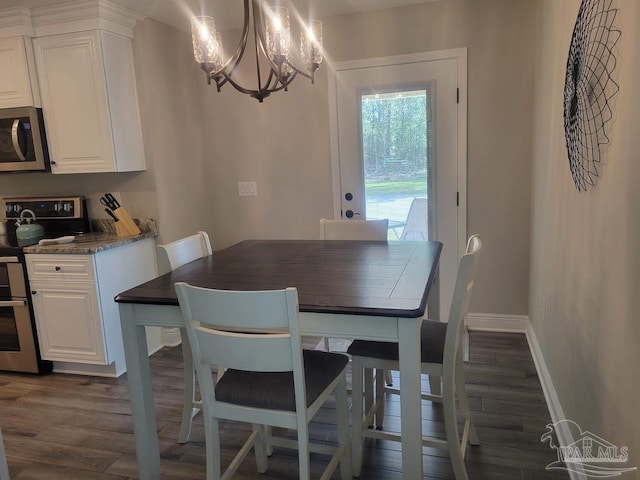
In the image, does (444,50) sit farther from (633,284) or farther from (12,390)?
(12,390)

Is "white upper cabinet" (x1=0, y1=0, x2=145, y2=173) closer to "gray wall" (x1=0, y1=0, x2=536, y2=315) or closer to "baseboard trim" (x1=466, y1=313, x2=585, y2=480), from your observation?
"gray wall" (x1=0, y1=0, x2=536, y2=315)

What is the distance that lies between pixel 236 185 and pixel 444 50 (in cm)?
195

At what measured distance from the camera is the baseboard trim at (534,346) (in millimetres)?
2134

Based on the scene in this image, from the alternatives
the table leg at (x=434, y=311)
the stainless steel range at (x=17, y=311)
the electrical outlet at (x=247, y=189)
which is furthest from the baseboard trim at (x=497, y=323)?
the stainless steel range at (x=17, y=311)

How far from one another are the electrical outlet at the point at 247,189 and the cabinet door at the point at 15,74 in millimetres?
1591

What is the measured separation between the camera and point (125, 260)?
10.8 ft

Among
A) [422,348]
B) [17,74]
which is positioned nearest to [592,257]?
[422,348]

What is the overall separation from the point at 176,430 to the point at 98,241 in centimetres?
144

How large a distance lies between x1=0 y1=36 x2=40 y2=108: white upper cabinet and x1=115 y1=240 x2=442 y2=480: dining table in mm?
1921

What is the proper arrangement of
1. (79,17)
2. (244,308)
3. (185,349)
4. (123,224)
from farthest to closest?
(123,224) < (79,17) < (185,349) < (244,308)

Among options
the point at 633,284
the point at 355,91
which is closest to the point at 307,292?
the point at 633,284

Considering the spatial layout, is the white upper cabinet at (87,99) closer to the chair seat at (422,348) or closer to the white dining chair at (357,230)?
the white dining chair at (357,230)

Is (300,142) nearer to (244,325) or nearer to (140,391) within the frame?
(140,391)

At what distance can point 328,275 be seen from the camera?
1999 millimetres
